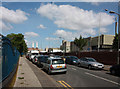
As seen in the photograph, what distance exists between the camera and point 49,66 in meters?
12.2

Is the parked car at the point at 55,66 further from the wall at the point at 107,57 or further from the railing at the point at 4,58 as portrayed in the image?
the wall at the point at 107,57

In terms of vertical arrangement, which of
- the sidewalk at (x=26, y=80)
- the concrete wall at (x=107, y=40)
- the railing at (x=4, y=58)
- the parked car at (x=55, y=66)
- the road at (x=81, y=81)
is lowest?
the road at (x=81, y=81)

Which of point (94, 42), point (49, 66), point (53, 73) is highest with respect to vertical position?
point (94, 42)

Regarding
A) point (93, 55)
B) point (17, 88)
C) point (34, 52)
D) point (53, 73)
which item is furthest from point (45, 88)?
point (34, 52)

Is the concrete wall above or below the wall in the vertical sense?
above

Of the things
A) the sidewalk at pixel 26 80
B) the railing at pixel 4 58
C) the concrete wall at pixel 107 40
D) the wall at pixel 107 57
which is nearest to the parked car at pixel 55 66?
the sidewalk at pixel 26 80

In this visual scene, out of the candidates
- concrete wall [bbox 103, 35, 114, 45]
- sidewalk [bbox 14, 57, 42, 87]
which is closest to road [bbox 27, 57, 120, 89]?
sidewalk [bbox 14, 57, 42, 87]

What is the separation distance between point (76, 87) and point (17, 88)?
331 centimetres

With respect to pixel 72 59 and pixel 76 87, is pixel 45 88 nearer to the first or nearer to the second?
pixel 76 87

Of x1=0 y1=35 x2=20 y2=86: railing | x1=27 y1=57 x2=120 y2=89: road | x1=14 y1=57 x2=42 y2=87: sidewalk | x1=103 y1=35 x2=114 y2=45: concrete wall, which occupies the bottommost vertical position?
x1=27 y1=57 x2=120 y2=89: road

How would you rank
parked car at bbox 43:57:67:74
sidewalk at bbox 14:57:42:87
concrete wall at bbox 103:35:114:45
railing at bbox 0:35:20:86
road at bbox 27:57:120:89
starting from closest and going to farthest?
1. railing at bbox 0:35:20:86
2. sidewalk at bbox 14:57:42:87
3. road at bbox 27:57:120:89
4. parked car at bbox 43:57:67:74
5. concrete wall at bbox 103:35:114:45

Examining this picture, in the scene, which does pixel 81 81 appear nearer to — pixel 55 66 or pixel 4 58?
pixel 55 66

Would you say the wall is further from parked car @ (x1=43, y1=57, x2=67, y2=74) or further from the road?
parked car @ (x1=43, y1=57, x2=67, y2=74)

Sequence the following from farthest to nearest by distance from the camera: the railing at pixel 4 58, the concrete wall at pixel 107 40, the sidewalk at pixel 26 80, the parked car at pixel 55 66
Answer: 1. the concrete wall at pixel 107 40
2. the parked car at pixel 55 66
3. the sidewalk at pixel 26 80
4. the railing at pixel 4 58
